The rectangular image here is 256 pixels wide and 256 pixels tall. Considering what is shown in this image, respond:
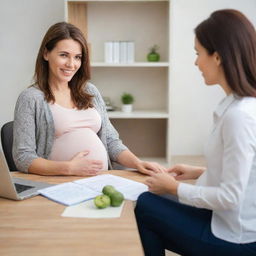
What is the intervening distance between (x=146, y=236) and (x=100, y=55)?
8.95 ft

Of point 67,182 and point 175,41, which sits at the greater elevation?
point 175,41

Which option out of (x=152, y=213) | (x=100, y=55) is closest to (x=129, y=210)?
(x=152, y=213)

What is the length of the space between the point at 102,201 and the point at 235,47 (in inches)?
25.1

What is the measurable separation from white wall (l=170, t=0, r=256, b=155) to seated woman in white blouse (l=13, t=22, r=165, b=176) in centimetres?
178

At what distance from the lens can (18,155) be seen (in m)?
1.92

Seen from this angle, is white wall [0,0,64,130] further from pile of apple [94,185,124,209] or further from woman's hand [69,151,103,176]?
pile of apple [94,185,124,209]

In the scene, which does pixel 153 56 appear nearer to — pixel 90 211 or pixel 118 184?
pixel 118 184

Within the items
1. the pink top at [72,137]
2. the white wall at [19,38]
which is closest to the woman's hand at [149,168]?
the pink top at [72,137]

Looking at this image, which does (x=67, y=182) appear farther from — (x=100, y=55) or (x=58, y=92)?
(x=100, y=55)

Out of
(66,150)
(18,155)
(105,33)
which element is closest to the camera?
(18,155)

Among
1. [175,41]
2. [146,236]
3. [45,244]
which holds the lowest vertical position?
[146,236]

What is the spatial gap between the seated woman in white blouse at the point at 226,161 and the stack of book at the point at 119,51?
239cm

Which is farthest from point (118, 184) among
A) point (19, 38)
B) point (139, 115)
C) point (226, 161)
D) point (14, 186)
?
point (19, 38)

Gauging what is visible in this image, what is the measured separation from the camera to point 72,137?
2.08m
